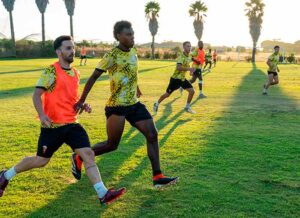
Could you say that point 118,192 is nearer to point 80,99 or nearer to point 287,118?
point 80,99

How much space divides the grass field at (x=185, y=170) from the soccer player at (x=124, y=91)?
1.66ft

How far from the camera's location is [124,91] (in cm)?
549

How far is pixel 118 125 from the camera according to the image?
5.59 m

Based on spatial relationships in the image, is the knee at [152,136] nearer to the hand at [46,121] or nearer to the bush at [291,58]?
the hand at [46,121]

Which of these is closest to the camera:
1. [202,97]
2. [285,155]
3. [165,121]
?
[285,155]

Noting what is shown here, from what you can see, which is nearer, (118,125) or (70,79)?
(70,79)

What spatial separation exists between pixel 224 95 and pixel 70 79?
12.1 m

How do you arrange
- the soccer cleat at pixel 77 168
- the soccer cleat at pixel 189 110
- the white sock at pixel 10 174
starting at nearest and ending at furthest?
the white sock at pixel 10 174 → the soccer cleat at pixel 77 168 → the soccer cleat at pixel 189 110

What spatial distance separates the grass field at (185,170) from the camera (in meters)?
4.83

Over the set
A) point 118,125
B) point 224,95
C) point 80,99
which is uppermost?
point 80,99

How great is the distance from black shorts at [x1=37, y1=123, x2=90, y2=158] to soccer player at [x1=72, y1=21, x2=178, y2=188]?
671 mm

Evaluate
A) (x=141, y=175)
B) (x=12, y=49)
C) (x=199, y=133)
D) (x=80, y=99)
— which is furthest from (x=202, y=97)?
(x=12, y=49)

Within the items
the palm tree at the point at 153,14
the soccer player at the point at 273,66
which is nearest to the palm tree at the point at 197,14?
the palm tree at the point at 153,14

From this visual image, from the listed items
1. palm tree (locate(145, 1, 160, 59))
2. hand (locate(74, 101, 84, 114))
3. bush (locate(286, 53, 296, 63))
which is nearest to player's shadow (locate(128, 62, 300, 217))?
hand (locate(74, 101, 84, 114))
